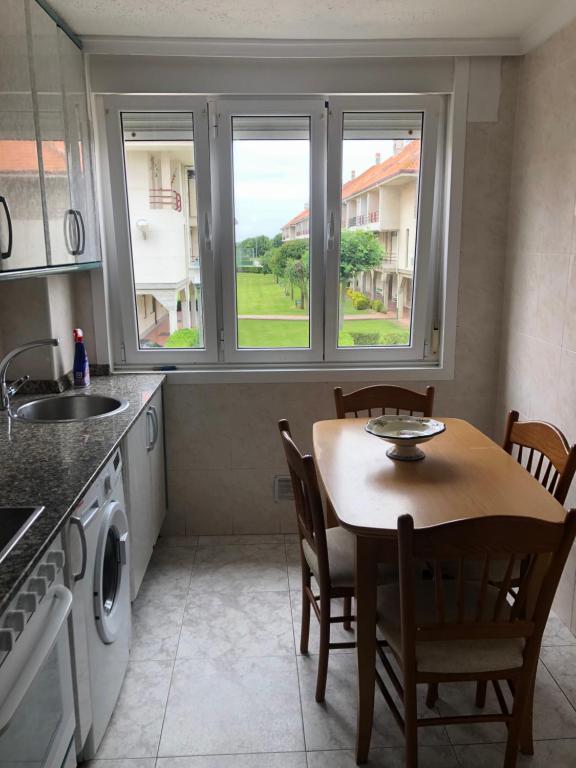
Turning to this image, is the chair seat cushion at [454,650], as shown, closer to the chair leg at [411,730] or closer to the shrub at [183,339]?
the chair leg at [411,730]

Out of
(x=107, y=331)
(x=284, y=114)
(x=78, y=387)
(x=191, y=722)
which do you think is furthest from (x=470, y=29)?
(x=191, y=722)

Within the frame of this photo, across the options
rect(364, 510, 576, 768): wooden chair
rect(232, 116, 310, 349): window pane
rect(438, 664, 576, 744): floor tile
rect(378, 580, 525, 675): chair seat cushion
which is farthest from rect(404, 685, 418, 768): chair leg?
rect(232, 116, 310, 349): window pane

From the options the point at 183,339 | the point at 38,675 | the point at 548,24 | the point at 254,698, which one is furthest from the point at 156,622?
the point at 548,24

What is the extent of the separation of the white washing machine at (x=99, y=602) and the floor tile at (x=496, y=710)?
Result: 109 centimetres

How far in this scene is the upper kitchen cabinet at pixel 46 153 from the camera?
6.10 feet

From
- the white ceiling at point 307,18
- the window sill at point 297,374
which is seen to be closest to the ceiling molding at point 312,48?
the white ceiling at point 307,18

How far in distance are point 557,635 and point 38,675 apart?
1968mm

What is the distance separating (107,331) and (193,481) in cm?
88

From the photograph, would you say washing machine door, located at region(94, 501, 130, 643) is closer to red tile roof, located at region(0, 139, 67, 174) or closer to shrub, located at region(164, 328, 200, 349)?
red tile roof, located at region(0, 139, 67, 174)

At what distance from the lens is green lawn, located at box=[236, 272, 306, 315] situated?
311 centimetres

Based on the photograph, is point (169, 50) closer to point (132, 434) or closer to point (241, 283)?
point (241, 283)

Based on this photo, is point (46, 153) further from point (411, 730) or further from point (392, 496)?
point (411, 730)

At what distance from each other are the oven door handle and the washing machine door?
1.15 ft

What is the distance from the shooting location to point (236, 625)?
2.49 metres
